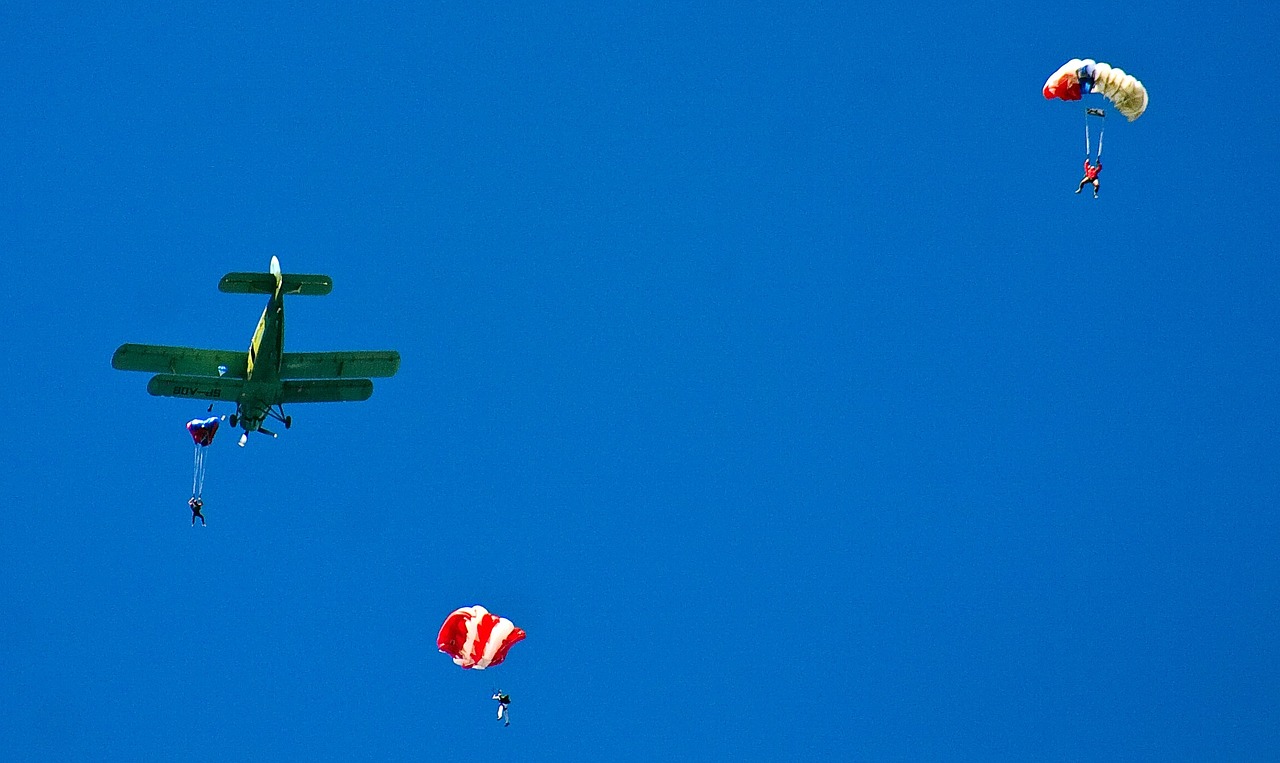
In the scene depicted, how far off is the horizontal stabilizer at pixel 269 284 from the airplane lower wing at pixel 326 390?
2537 mm

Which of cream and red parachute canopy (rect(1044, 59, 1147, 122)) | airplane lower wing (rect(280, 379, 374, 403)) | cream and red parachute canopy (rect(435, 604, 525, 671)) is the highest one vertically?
cream and red parachute canopy (rect(1044, 59, 1147, 122))

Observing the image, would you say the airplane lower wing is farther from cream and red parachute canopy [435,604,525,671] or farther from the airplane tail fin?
cream and red parachute canopy [435,604,525,671]

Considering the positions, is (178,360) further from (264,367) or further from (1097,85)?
(1097,85)

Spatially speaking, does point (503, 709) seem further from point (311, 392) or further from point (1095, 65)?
point (1095, 65)

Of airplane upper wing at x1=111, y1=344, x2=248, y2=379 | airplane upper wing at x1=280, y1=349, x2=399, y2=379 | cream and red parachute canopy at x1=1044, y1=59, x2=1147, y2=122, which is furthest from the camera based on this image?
airplane upper wing at x1=280, y1=349, x2=399, y2=379

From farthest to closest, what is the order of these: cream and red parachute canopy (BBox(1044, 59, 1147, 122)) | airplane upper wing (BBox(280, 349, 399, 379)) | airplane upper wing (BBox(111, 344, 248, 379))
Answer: airplane upper wing (BBox(280, 349, 399, 379)) → airplane upper wing (BBox(111, 344, 248, 379)) → cream and red parachute canopy (BBox(1044, 59, 1147, 122))

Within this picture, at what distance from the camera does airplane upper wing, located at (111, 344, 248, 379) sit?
3903 cm

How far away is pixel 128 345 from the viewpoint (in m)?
38.8

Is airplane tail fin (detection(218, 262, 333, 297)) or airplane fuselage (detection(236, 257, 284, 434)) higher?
airplane tail fin (detection(218, 262, 333, 297))

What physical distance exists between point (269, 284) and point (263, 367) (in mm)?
2099

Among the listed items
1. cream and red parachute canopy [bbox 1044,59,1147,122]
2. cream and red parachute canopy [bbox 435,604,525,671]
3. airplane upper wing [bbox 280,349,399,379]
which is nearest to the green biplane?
airplane upper wing [bbox 280,349,399,379]

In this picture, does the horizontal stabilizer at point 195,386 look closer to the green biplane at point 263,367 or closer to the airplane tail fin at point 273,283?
the green biplane at point 263,367

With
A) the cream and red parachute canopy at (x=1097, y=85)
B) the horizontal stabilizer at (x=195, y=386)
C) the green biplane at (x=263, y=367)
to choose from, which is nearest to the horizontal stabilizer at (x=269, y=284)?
the green biplane at (x=263, y=367)

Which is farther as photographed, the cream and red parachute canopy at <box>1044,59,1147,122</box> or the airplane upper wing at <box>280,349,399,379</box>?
the airplane upper wing at <box>280,349,399,379</box>
